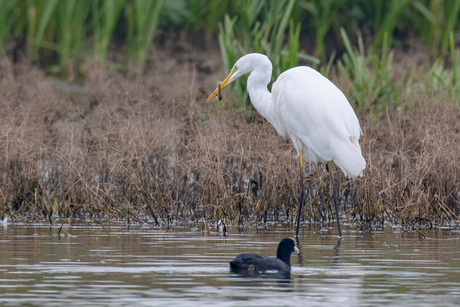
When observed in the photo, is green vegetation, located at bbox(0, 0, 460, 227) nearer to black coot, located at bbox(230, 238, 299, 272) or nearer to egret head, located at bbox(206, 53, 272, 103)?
egret head, located at bbox(206, 53, 272, 103)

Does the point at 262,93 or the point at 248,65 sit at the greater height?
the point at 248,65

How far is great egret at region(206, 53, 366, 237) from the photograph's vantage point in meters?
11.7

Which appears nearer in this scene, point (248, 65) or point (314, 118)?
point (314, 118)

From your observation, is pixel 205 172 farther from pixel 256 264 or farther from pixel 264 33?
pixel 264 33

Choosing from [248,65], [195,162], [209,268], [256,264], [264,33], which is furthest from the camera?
[264,33]

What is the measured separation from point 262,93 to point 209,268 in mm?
4359

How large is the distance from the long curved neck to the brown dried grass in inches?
8.4

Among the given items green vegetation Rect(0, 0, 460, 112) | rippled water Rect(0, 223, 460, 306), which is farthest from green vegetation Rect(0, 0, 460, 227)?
green vegetation Rect(0, 0, 460, 112)

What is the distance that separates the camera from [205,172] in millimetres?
11742

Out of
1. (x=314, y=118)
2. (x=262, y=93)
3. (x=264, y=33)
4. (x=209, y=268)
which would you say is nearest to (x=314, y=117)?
(x=314, y=118)

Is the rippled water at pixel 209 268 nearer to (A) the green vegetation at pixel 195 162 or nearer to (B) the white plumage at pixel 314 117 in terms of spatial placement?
(A) the green vegetation at pixel 195 162

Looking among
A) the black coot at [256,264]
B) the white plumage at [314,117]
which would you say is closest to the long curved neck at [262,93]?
the white plumage at [314,117]

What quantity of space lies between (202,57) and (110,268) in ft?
53.5

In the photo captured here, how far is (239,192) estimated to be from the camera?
480 inches
